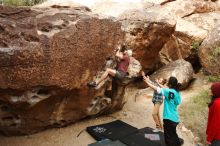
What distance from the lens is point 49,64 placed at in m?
7.65

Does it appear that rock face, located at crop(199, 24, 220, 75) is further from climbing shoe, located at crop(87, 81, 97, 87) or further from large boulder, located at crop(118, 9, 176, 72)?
climbing shoe, located at crop(87, 81, 97, 87)

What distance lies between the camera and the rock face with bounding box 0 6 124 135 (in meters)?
7.28

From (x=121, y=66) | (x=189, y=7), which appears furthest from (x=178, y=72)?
(x=189, y=7)

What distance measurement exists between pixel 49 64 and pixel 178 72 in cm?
650

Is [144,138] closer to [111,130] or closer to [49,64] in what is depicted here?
[111,130]

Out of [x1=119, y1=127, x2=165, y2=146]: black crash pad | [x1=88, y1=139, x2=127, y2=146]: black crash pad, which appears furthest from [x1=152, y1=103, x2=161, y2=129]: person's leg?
[x1=88, y1=139, x2=127, y2=146]: black crash pad

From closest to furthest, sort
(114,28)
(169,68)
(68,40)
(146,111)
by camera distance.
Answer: (68,40)
(114,28)
(146,111)
(169,68)

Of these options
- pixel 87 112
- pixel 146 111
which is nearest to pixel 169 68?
pixel 146 111

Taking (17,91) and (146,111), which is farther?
(146,111)

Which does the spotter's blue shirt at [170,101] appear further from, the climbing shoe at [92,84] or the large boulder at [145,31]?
the large boulder at [145,31]

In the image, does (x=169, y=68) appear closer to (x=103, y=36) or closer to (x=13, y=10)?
(x=103, y=36)

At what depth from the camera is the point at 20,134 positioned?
822 cm

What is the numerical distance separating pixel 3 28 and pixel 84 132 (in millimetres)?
3239

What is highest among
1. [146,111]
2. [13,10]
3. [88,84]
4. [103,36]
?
[13,10]
